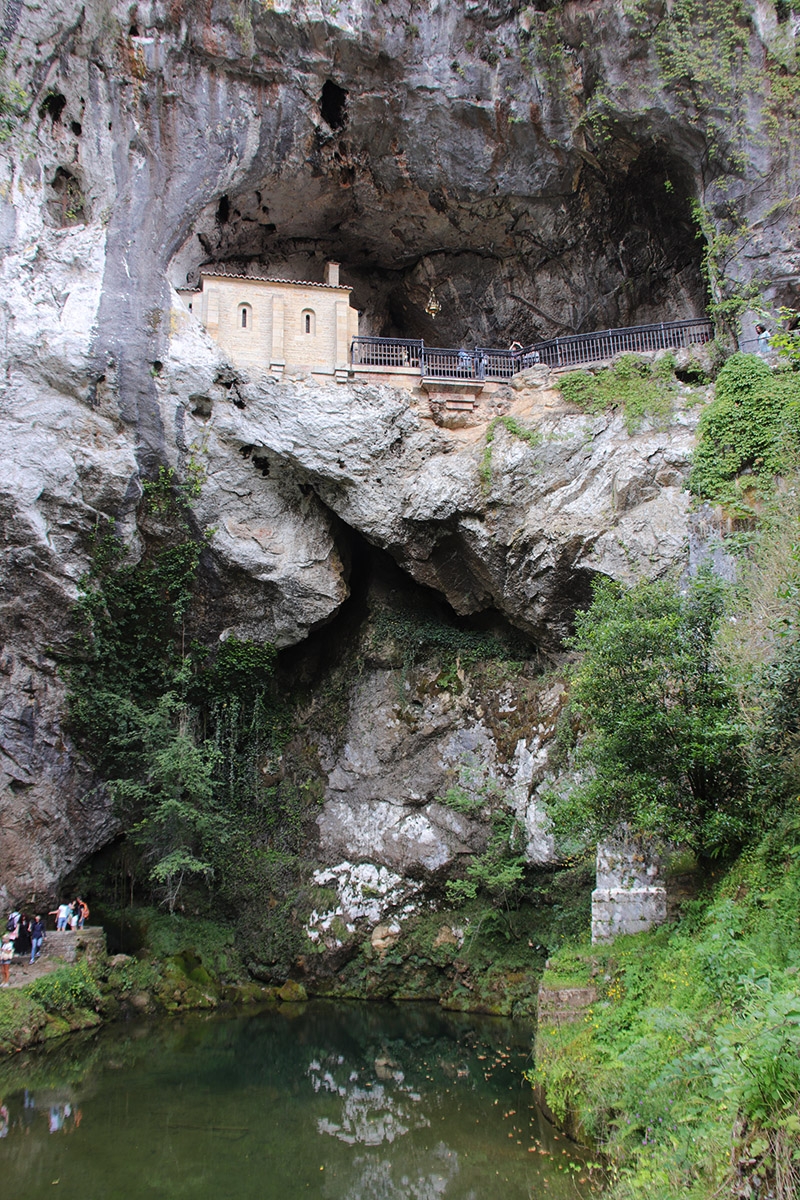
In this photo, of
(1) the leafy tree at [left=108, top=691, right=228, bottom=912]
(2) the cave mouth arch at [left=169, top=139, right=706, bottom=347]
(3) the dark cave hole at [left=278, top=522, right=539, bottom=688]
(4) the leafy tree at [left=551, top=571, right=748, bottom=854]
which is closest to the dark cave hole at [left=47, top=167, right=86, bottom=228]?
(2) the cave mouth arch at [left=169, top=139, right=706, bottom=347]

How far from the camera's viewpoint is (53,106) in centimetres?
1573

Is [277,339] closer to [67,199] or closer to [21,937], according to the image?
[67,199]

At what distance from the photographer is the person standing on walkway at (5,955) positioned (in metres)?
12.3

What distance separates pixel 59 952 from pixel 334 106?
1851 cm

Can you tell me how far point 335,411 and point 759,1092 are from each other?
14827 mm

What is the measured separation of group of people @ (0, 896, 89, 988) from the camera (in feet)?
41.9

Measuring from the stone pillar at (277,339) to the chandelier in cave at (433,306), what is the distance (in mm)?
5050

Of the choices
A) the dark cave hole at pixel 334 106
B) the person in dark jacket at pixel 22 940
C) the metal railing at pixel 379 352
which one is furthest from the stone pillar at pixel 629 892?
the dark cave hole at pixel 334 106

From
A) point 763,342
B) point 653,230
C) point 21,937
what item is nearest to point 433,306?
point 653,230

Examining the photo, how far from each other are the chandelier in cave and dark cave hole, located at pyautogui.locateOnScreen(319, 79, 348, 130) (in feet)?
16.3

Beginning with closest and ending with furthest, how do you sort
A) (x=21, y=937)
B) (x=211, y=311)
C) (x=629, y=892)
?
(x=629, y=892) → (x=21, y=937) → (x=211, y=311)

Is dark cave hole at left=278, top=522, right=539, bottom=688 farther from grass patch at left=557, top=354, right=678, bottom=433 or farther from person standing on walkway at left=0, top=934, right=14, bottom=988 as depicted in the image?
person standing on walkway at left=0, top=934, right=14, bottom=988

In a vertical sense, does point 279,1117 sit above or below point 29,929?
above

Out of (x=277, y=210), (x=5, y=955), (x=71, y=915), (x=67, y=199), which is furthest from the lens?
(x=277, y=210)
